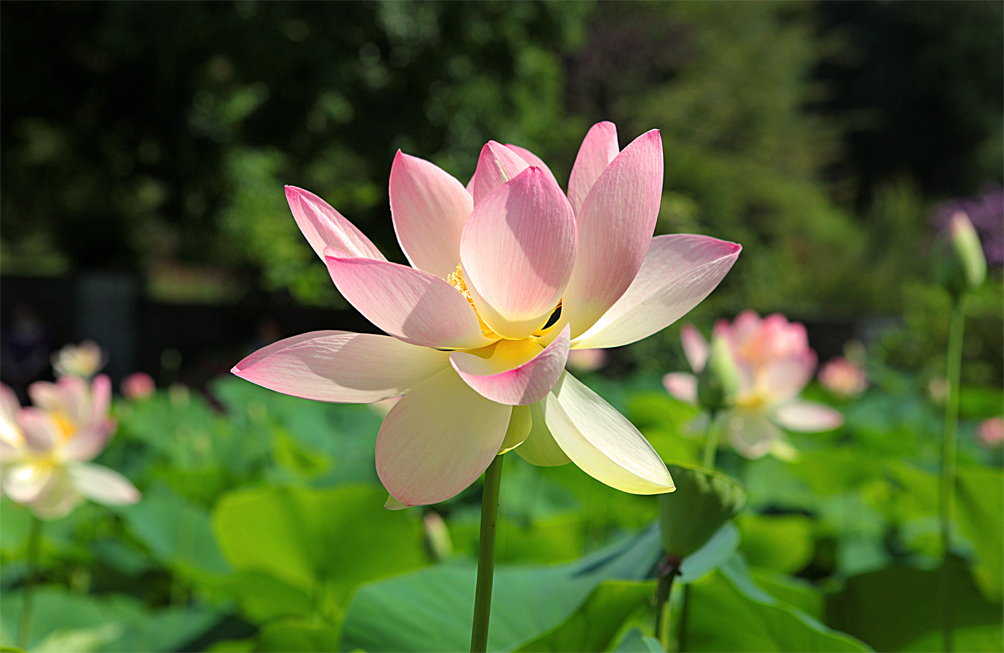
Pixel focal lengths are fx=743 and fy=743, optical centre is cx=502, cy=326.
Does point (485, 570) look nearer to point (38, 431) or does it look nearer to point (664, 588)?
point (664, 588)

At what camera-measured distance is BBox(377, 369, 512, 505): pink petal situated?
0.25 metres

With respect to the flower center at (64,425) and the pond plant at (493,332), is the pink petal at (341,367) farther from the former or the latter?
the flower center at (64,425)

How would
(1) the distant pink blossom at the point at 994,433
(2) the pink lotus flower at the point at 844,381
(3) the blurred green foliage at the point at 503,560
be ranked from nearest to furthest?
(3) the blurred green foliage at the point at 503,560
(1) the distant pink blossom at the point at 994,433
(2) the pink lotus flower at the point at 844,381

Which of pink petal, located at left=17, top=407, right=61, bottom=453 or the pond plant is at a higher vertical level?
the pond plant

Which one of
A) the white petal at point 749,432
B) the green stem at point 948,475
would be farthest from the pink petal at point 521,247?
the white petal at point 749,432

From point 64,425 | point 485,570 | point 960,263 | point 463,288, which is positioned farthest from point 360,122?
point 485,570

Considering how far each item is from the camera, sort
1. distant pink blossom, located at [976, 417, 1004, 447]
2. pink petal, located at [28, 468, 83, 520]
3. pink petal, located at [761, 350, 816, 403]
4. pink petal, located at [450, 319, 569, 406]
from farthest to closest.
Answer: distant pink blossom, located at [976, 417, 1004, 447] < pink petal, located at [761, 350, 816, 403] < pink petal, located at [28, 468, 83, 520] < pink petal, located at [450, 319, 569, 406]

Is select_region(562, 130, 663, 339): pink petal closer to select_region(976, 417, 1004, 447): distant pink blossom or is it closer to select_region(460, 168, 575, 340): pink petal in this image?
select_region(460, 168, 575, 340): pink petal

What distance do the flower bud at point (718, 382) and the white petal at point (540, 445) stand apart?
0.79 feet

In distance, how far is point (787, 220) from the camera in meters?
8.91

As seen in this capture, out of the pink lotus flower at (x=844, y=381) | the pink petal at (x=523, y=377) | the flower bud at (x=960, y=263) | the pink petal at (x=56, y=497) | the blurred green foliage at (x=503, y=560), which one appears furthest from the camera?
the pink lotus flower at (x=844, y=381)

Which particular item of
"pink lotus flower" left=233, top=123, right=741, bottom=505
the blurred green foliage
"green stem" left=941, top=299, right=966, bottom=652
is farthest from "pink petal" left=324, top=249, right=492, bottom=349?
"green stem" left=941, top=299, right=966, bottom=652

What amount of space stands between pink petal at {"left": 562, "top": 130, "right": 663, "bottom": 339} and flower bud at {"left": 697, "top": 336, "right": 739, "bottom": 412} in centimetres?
25

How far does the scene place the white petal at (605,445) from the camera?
26cm
